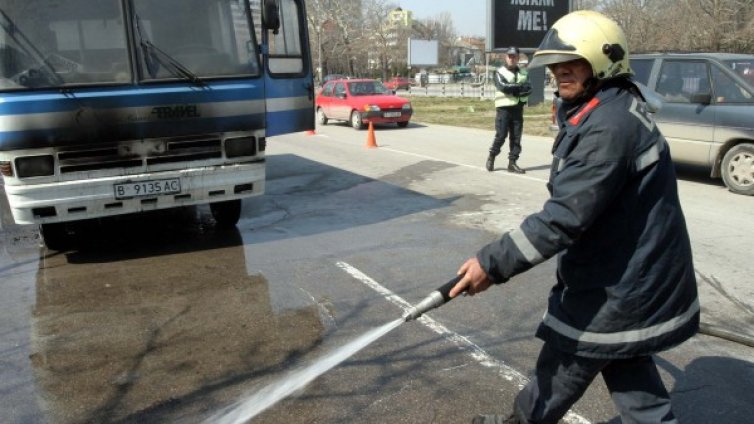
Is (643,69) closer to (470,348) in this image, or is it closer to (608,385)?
(470,348)

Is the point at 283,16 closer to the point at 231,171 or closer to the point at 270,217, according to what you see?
the point at 231,171

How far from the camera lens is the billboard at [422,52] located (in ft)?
Result: 167

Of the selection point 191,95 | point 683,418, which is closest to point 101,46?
point 191,95

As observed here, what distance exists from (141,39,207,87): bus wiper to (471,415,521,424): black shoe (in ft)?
14.0

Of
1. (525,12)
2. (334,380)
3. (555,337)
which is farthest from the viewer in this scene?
(525,12)

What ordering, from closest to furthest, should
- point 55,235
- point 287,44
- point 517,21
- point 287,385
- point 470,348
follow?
point 287,385 → point 470,348 → point 55,235 → point 287,44 → point 517,21

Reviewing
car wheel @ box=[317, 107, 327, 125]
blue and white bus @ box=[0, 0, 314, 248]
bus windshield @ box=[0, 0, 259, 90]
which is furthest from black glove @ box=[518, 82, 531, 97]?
car wheel @ box=[317, 107, 327, 125]

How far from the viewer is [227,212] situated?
7.21 meters

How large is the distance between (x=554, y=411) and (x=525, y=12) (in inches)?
854

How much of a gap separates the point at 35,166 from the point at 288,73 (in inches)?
106

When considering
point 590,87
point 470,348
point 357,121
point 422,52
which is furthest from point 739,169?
point 422,52

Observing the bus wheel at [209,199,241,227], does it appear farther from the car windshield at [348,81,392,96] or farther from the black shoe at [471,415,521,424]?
the car windshield at [348,81,392,96]

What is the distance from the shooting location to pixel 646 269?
2.23 metres

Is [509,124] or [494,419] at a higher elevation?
[509,124]
